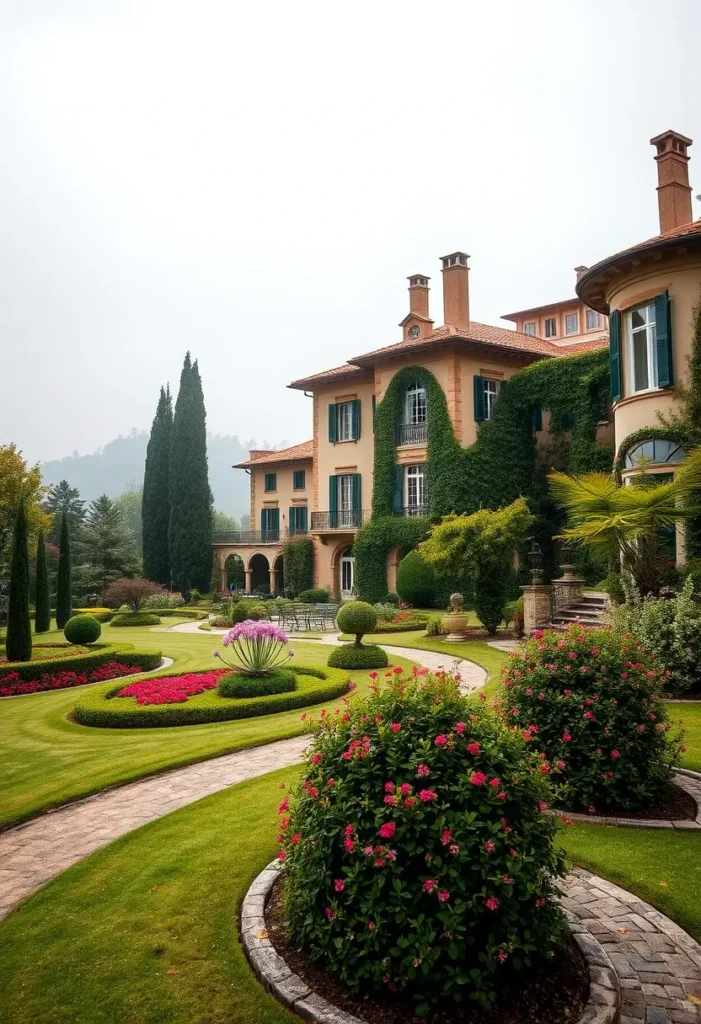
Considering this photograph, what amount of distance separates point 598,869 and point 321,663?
35.4ft

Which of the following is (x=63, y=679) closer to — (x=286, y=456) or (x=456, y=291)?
(x=456, y=291)

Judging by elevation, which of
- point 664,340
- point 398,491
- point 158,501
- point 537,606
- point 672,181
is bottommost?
point 537,606

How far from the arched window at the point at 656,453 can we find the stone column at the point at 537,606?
3.65m

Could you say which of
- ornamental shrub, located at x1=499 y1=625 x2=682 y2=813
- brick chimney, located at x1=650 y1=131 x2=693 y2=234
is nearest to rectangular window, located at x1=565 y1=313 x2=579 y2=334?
brick chimney, located at x1=650 y1=131 x2=693 y2=234

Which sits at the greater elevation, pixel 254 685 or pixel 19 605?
pixel 19 605

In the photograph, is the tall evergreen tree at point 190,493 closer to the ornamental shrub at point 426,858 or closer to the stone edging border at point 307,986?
the stone edging border at point 307,986

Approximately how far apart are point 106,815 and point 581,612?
516 inches

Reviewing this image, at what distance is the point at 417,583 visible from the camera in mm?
25938

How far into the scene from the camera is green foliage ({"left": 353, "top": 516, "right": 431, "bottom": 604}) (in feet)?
90.9

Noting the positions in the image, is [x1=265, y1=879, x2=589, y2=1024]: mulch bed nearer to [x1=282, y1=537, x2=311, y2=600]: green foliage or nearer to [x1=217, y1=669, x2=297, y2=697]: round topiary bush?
[x1=217, y1=669, x2=297, y2=697]: round topiary bush

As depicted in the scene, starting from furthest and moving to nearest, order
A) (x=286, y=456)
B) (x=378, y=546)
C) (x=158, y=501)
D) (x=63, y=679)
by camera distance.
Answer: (x=158, y=501) < (x=286, y=456) < (x=378, y=546) < (x=63, y=679)

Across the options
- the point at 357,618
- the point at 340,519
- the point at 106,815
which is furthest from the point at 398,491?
the point at 106,815

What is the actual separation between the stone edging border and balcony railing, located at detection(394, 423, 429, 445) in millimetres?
24499

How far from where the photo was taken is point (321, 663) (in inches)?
611
